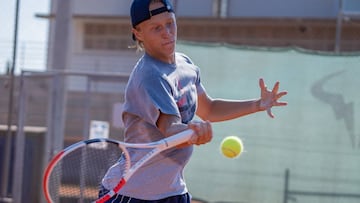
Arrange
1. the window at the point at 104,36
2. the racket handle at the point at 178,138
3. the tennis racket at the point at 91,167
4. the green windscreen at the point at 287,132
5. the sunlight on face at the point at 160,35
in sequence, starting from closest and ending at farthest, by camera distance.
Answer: the racket handle at the point at 178,138, the tennis racket at the point at 91,167, the sunlight on face at the point at 160,35, the green windscreen at the point at 287,132, the window at the point at 104,36

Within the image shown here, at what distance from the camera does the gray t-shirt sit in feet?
10.8

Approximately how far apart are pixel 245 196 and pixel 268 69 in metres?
1.20

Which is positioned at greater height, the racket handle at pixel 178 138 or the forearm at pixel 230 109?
the forearm at pixel 230 109

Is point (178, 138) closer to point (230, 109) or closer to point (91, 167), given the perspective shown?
point (230, 109)

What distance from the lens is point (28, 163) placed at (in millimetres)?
8156

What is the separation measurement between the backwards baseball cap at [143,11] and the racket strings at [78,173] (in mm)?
2306

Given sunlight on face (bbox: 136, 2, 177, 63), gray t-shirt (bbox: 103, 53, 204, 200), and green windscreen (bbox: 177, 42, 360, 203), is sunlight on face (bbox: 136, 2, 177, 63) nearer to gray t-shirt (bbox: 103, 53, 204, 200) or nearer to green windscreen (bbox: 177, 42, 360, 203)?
gray t-shirt (bbox: 103, 53, 204, 200)

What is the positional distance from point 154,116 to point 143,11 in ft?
1.53

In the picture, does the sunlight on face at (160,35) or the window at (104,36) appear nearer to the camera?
the sunlight on face at (160,35)

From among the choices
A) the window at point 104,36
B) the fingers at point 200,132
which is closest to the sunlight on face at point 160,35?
the fingers at point 200,132

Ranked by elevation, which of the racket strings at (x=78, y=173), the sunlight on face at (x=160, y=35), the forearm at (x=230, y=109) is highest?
the sunlight on face at (x=160, y=35)

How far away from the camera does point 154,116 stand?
3295mm

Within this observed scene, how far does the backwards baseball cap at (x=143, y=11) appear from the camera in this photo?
3424mm

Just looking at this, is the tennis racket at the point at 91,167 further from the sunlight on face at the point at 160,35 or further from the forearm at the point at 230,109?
the forearm at the point at 230,109
